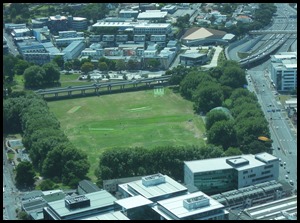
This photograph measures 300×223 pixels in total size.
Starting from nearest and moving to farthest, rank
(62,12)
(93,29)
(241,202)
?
(241,202) < (93,29) < (62,12)

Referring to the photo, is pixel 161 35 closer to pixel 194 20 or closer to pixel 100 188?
pixel 194 20

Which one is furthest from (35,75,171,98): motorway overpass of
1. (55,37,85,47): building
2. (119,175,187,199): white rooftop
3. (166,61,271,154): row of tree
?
(119,175,187,199): white rooftop

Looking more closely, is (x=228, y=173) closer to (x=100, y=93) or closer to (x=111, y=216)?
(x=111, y=216)

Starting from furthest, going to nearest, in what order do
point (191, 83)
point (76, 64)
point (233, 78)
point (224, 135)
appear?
point (76, 64)
point (233, 78)
point (191, 83)
point (224, 135)

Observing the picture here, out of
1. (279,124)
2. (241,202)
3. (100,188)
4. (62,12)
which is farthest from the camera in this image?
(62,12)

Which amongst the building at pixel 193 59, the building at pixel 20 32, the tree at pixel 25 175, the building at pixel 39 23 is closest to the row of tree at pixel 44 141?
the tree at pixel 25 175

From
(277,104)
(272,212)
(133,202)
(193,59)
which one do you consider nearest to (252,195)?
(272,212)

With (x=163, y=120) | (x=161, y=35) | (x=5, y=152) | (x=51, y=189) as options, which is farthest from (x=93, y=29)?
(x=51, y=189)
